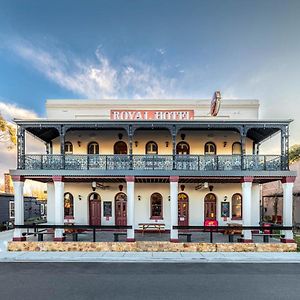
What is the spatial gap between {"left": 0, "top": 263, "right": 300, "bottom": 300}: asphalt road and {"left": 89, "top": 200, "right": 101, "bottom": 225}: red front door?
7524 millimetres

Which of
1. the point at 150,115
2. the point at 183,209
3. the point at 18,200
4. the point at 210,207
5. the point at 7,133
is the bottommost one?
the point at 183,209

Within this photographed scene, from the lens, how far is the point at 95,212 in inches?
736

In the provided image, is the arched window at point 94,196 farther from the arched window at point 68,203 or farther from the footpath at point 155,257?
the footpath at point 155,257

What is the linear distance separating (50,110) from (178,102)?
381 inches

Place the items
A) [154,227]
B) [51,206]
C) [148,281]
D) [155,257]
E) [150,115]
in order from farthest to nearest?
[51,206]
[150,115]
[154,227]
[155,257]
[148,281]

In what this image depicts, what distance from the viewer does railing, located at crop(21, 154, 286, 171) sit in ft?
50.4

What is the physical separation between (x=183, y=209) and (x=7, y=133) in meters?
15.4

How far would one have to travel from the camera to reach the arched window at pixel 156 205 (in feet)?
60.5

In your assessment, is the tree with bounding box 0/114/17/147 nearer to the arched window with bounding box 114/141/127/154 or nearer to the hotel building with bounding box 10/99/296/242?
the hotel building with bounding box 10/99/296/242

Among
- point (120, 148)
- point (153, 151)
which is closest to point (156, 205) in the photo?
point (153, 151)

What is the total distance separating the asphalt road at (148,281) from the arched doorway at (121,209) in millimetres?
7445

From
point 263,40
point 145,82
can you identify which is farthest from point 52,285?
point 263,40

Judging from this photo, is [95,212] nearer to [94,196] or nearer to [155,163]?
[94,196]

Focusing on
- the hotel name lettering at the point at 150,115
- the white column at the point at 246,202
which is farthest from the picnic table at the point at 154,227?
the hotel name lettering at the point at 150,115
